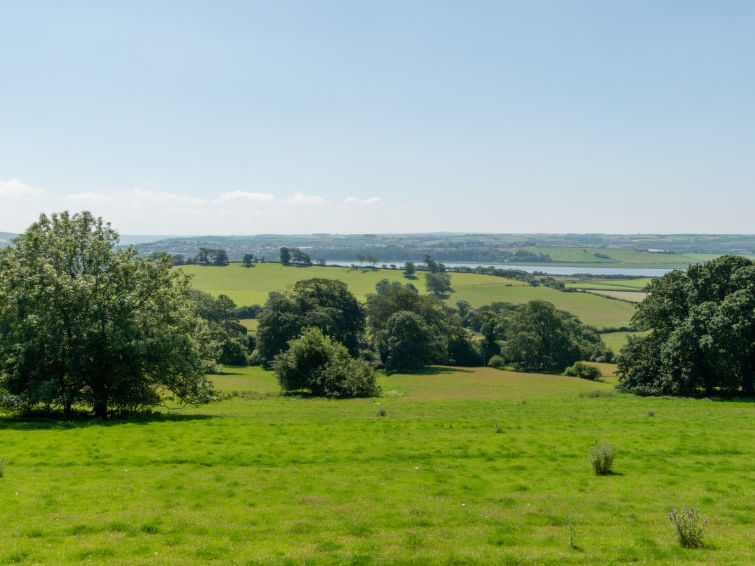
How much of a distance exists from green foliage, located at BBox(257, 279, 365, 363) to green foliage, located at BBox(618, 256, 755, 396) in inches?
1895

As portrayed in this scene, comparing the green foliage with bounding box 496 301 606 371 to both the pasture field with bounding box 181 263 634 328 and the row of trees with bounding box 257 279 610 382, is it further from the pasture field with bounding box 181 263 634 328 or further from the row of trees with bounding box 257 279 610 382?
the pasture field with bounding box 181 263 634 328

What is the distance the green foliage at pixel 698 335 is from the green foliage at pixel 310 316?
1895 inches

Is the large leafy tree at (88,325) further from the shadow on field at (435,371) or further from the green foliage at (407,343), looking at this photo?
the green foliage at (407,343)

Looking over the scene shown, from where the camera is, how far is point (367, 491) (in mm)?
16578

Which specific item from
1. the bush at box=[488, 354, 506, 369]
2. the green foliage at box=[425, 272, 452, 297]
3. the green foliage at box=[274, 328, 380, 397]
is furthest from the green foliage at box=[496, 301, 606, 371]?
the green foliage at box=[425, 272, 452, 297]

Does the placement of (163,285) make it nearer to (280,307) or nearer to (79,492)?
(79,492)

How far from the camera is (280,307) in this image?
3558 inches

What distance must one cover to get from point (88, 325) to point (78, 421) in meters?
5.57

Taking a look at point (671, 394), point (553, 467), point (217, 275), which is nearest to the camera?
point (553, 467)

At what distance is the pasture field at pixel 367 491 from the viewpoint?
1174cm

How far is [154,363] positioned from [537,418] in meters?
25.5

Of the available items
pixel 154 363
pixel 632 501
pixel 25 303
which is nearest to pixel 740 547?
pixel 632 501

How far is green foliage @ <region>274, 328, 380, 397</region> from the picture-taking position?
55.2 meters

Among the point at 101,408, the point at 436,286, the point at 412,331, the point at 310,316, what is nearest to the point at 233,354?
the point at 310,316
